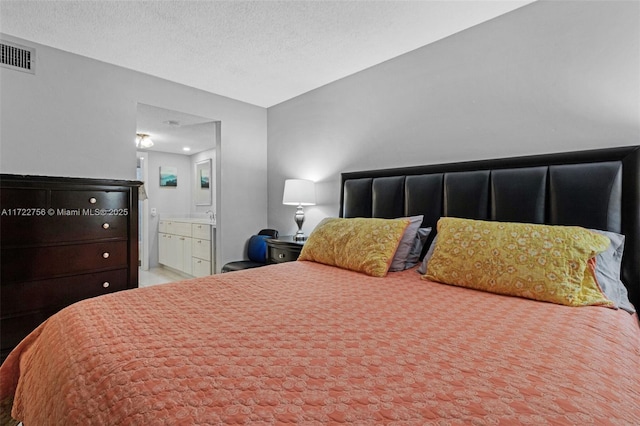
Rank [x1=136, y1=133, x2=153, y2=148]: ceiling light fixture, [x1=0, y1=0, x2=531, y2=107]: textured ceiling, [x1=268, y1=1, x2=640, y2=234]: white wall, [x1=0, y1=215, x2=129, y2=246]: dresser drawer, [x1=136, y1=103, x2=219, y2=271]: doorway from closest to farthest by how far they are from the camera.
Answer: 1. [x1=268, y1=1, x2=640, y2=234]: white wall
2. [x1=0, y1=0, x2=531, y2=107]: textured ceiling
3. [x1=0, y1=215, x2=129, y2=246]: dresser drawer
4. [x1=136, y1=133, x2=153, y2=148]: ceiling light fixture
5. [x1=136, y1=103, x2=219, y2=271]: doorway

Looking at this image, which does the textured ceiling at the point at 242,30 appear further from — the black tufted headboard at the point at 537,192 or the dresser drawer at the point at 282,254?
the dresser drawer at the point at 282,254

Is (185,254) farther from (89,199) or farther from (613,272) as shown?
(613,272)

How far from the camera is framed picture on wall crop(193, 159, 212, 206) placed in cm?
532

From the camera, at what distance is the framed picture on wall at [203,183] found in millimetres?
5316

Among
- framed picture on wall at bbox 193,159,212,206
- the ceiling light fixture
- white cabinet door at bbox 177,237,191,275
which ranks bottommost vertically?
white cabinet door at bbox 177,237,191,275

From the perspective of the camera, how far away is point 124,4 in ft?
6.47

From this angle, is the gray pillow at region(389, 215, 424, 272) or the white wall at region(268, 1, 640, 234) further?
the gray pillow at region(389, 215, 424, 272)

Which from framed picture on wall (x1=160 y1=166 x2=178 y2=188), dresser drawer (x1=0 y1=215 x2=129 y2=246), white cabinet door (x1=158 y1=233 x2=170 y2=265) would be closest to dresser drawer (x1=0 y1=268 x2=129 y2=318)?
dresser drawer (x1=0 y1=215 x2=129 y2=246)

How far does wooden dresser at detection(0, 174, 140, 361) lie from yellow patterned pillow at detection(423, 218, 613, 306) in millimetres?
2415

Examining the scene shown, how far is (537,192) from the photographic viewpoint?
180cm

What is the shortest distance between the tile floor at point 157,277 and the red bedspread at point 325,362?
3394mm

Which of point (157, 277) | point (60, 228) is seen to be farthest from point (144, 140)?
point (60, 228)

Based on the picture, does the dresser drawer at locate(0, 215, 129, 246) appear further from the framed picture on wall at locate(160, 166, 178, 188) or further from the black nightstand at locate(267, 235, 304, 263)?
the framed picture on wall at locate(160, 166, 178, 188)

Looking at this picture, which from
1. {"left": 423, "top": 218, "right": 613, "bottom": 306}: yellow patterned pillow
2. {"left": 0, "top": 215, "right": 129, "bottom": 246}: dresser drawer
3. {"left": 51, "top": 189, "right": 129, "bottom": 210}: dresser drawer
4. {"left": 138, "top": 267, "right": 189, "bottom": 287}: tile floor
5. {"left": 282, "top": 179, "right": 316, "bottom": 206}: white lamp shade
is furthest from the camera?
{"left": 138, "top": 267, "right": 189, "bottom": 287}: tile floor
